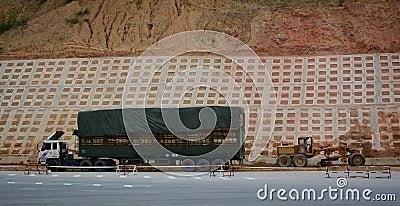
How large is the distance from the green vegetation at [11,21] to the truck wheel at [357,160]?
146 ft

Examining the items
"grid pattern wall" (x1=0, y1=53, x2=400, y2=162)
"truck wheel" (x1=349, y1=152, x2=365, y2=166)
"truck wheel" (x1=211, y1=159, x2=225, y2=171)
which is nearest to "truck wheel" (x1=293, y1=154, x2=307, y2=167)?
"truck wheel" (x1=349, y1=152, x2=365, y2=166)

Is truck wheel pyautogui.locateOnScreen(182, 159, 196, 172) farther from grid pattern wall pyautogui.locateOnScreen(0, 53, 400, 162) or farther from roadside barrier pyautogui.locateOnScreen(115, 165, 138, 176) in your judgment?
grid pattern wall pyautogui.locateOnScreen(0, 53, 400, 162)

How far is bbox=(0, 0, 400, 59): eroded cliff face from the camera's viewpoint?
2426 inches

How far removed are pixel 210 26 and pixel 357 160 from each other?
A: 98.7ft

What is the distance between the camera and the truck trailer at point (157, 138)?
129 feet

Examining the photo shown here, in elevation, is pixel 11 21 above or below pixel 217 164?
above

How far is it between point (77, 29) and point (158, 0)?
8687 millimetres

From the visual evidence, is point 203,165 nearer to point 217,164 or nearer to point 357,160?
point 217,164

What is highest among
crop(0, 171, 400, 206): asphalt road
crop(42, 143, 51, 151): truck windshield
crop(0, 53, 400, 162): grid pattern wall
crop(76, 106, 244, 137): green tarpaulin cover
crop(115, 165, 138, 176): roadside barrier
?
crop(0, 53, 400, 162): grid pattern wall

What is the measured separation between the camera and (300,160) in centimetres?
4128

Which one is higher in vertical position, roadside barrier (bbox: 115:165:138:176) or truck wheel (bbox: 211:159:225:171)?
truck wheel (bbox: 211:159:225:171)

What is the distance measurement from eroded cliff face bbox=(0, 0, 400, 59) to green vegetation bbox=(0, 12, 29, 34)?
166 centimetres

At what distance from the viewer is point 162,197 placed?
20906 mm

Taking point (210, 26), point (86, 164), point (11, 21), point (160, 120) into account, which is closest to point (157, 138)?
point (160, 120)
